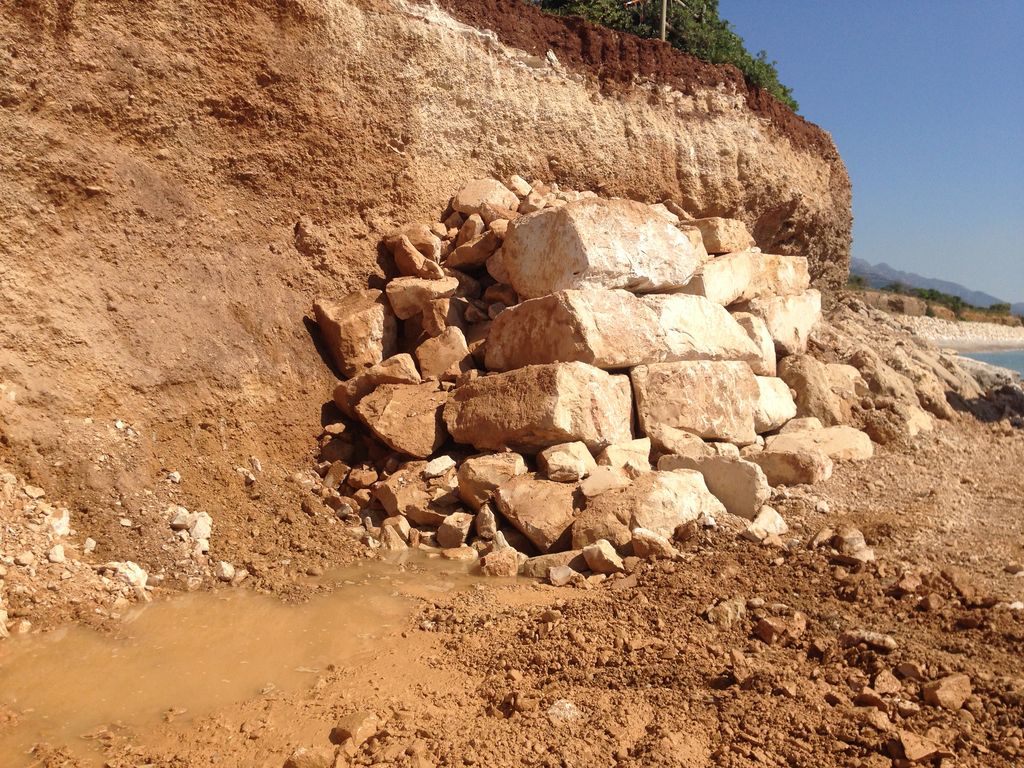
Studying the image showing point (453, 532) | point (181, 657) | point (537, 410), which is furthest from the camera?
point (537, 410)

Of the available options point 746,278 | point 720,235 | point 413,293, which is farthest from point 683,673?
point 720,235

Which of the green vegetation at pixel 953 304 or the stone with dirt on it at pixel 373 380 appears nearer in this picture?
the stone with dirt on it at pixel 373 380

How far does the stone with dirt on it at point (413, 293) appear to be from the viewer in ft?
20.5

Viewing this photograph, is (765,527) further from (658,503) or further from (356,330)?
(356,330)

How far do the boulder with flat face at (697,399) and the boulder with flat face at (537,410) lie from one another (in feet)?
1.18

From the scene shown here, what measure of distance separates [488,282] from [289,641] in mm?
3948

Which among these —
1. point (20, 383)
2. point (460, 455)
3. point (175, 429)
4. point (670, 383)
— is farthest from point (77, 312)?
point (670, 383)

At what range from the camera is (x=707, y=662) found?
3.27 m

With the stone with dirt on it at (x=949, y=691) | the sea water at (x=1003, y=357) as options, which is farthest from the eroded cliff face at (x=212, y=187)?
the sea water at (x=1003, y=357)

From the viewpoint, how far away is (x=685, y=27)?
43.2ft

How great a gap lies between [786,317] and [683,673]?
539cm

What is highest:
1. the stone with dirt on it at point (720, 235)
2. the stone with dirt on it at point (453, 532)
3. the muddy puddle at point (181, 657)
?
the stone with dirt on it at point (720, 235)

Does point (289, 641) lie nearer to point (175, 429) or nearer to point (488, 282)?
point (175, 429)

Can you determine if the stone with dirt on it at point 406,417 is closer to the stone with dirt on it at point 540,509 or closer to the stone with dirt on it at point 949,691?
the stone with dirt on it at point 540,509
